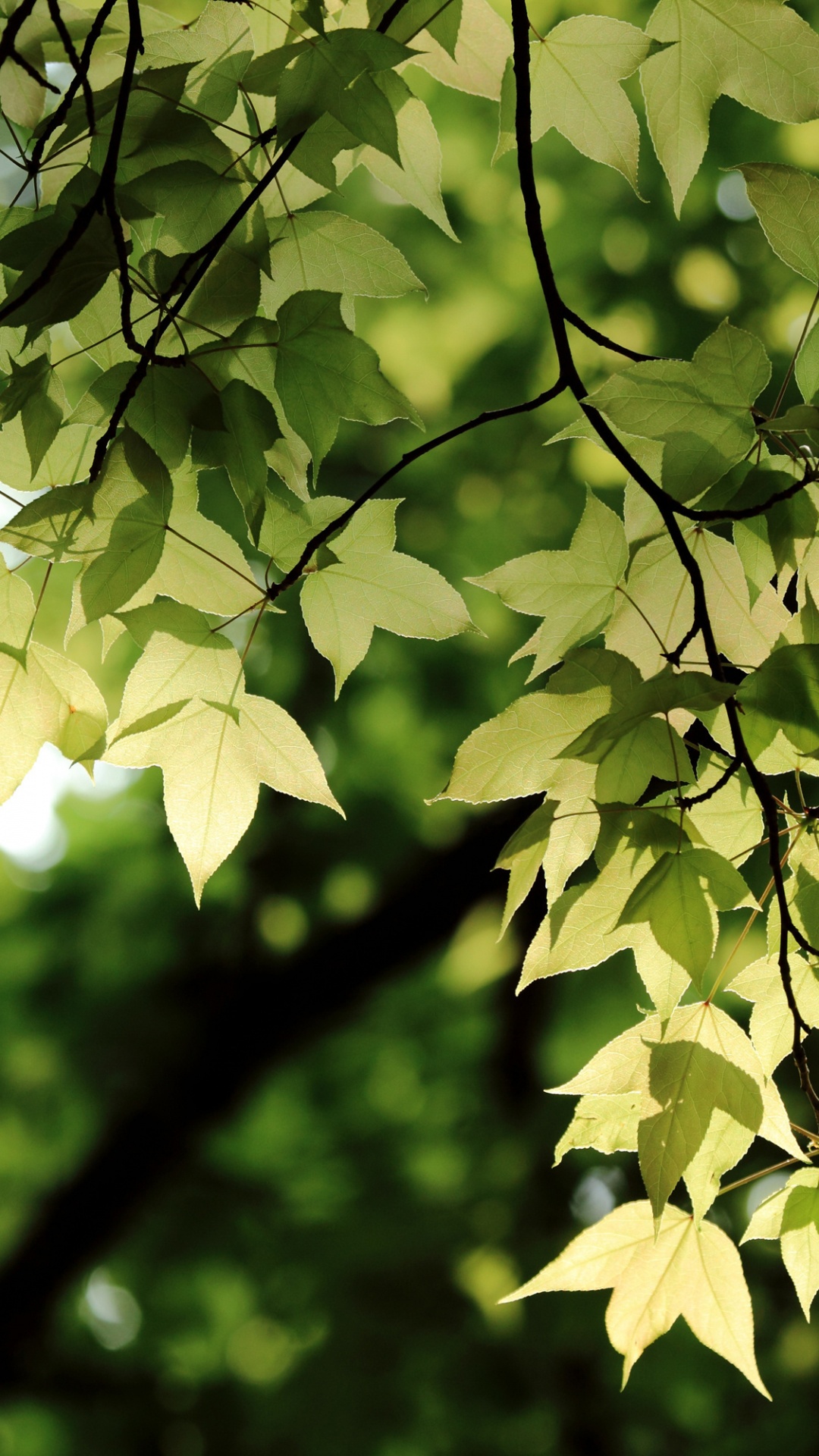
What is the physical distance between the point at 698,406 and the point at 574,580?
16cm

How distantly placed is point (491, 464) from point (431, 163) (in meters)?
3.18

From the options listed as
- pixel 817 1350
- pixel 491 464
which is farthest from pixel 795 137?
pixel 817 1350

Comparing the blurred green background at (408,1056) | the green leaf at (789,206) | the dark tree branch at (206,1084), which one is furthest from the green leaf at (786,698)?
the blurred green background at (408,1056)

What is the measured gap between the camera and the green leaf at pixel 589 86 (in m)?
0.72

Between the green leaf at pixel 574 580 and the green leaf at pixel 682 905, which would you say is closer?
the green leaf at pixel 682 905

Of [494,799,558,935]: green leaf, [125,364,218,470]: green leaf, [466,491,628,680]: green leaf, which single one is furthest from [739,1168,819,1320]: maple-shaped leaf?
[125,364,218,470]: green leaf

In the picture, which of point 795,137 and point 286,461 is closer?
point 286,461

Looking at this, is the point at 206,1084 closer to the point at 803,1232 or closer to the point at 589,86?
the point at 803,1232

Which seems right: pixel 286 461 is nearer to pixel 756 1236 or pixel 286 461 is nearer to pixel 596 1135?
pixel 596 1135

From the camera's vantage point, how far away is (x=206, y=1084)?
2891 millimetres

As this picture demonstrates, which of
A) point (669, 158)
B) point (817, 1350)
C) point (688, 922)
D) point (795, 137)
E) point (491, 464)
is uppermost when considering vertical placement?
point (795, 137)

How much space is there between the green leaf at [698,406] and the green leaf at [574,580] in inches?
4.0

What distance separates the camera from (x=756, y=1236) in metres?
0.77

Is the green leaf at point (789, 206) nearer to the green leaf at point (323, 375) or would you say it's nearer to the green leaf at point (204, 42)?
the green leaf at point (323, 375)
